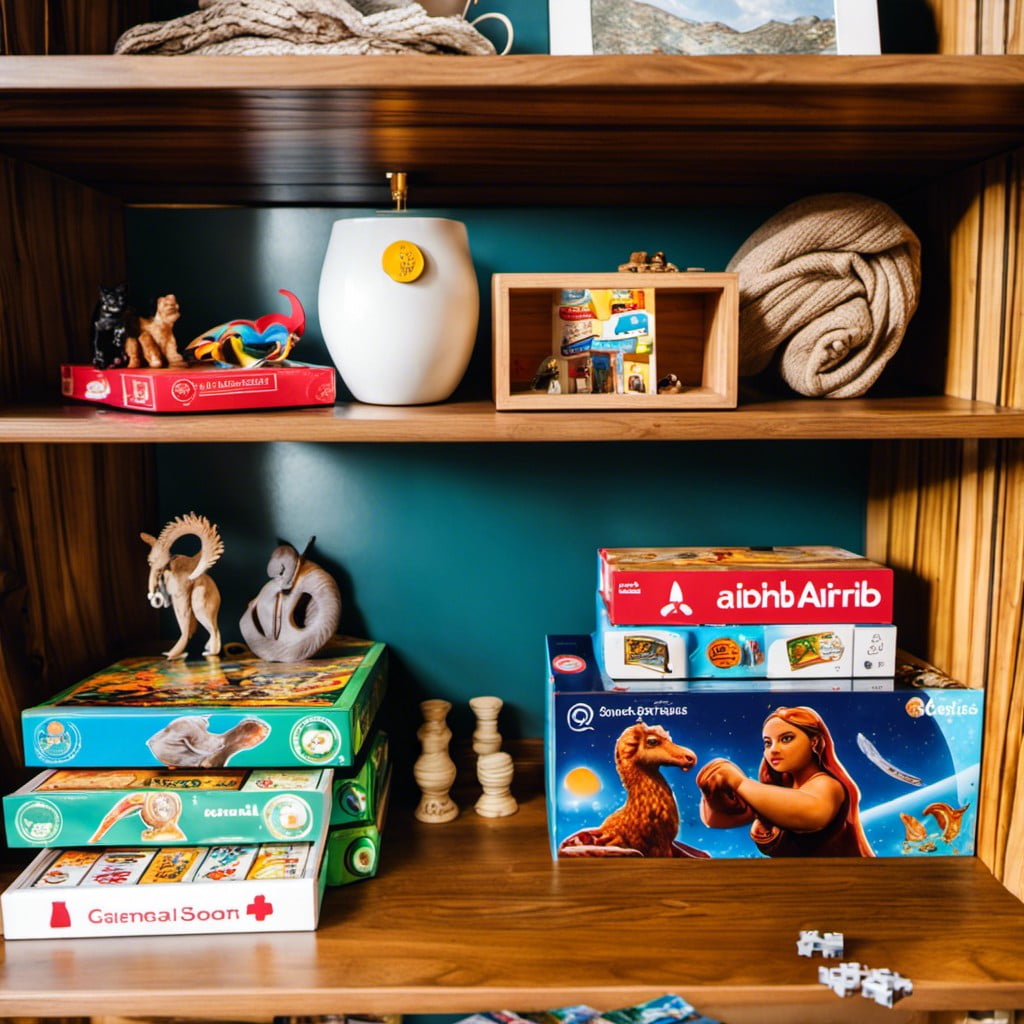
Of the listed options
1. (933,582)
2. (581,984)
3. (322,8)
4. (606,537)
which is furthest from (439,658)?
(322,8)

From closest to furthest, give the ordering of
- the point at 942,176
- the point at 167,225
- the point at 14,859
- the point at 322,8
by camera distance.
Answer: the point at 322,8
the point at 14,859
the point at 942,176
the point at 167,225

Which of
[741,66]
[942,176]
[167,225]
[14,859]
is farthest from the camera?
[167,225]

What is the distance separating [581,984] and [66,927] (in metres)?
0.50

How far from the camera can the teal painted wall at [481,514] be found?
51.6 inches

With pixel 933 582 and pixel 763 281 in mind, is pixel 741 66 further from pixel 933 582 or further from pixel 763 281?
pixel 933 582

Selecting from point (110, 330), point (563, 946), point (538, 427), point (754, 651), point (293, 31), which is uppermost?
point (293, 31)

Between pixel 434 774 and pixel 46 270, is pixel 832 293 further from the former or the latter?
pixel 46 270

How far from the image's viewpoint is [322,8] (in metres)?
0.94

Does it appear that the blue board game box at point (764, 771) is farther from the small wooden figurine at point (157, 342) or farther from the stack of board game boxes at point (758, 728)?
the small wooden figurine at point (157, 342)

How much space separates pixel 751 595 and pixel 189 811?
2.12 ft

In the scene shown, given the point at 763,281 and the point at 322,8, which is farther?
Answer: the point at 763,281

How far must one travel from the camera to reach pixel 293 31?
938 mm

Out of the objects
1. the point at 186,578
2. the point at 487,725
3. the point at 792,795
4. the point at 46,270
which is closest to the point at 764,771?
the point at 792,795

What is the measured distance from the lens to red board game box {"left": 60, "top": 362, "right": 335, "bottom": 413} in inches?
37.5
